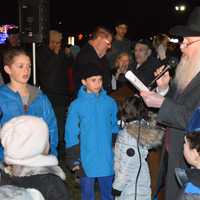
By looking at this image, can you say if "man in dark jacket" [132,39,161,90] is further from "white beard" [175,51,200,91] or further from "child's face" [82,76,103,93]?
"white beard" [175,51,200,91]

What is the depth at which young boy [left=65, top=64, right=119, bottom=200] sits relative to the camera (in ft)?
16.7

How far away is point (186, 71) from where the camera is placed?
3666 mm

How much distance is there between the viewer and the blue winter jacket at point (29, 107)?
4.48m

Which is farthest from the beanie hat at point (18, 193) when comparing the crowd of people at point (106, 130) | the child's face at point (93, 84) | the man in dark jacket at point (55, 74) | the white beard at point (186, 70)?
the man in dark jacket at point (55, 74)

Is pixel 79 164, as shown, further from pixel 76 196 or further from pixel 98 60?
pixel 98 60

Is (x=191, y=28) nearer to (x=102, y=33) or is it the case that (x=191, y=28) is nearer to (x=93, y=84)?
(x=93, y=84)

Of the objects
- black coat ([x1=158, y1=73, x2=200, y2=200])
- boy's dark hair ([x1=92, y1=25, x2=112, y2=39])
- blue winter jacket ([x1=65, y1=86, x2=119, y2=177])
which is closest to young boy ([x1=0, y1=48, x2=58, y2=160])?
blue winter jacket ([x1=65, y1=86, x2=119, y2=177])

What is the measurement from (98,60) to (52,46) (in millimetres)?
2588

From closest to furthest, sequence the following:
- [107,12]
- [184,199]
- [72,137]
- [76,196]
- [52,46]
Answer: [184,199] → [72,137] → [76,196] → [52,46] → [107,12]

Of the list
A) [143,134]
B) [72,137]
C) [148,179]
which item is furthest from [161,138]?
[72,137]

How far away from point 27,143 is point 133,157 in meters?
1.65

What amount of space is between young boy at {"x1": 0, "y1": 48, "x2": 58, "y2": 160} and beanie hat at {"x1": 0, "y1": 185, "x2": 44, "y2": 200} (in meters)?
1.54

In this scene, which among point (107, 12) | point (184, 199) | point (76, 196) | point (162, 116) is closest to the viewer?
point (184, 199)

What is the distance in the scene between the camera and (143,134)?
182 inches
